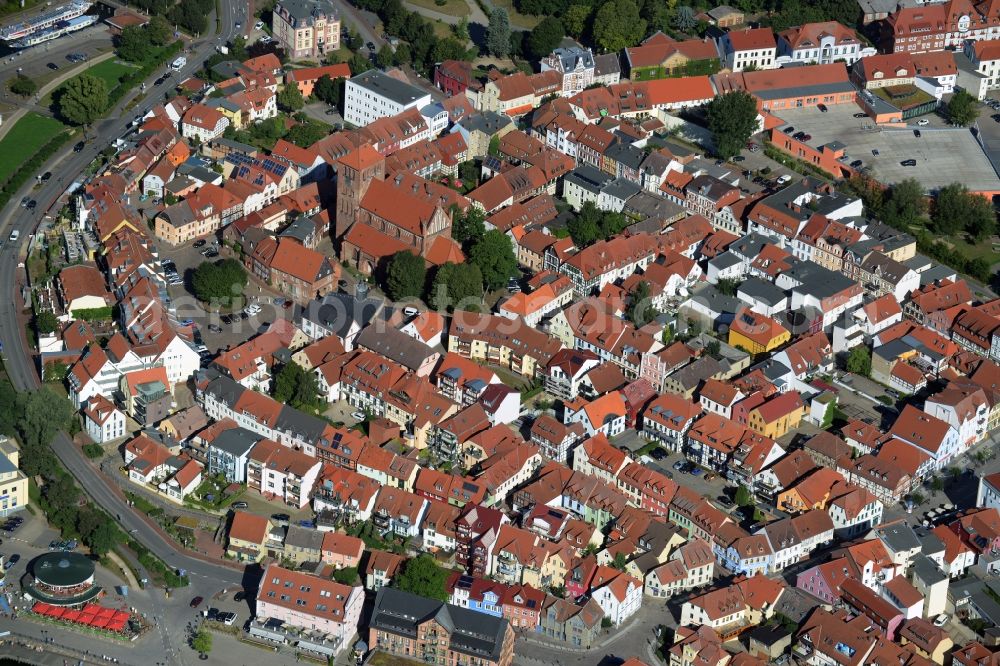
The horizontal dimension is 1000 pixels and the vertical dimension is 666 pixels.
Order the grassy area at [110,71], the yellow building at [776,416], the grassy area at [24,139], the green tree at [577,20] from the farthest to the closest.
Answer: the green tree at [577,20] < the grassy area at [110,71] < the grassy area at [24,139] < the yellow building at [776,416]

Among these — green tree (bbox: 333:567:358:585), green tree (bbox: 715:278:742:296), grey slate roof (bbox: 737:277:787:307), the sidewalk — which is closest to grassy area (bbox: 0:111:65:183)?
the sidewalk

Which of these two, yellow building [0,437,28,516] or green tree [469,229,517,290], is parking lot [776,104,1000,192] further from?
yellow building [0,437,28,516]

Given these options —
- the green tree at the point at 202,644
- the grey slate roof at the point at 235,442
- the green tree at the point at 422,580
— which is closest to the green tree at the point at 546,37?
the grey slate roof at the point at 235,442

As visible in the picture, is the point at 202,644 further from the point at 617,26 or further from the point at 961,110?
the point at 961,110

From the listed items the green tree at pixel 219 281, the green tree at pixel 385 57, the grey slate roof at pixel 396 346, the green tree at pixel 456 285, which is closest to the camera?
the grey slate roof at pixel 396 346

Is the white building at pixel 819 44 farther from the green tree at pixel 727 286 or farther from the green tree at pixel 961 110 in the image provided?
the green tree at pixel 727 286

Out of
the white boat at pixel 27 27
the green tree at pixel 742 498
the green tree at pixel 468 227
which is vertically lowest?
the green tree at pixel 742 498
